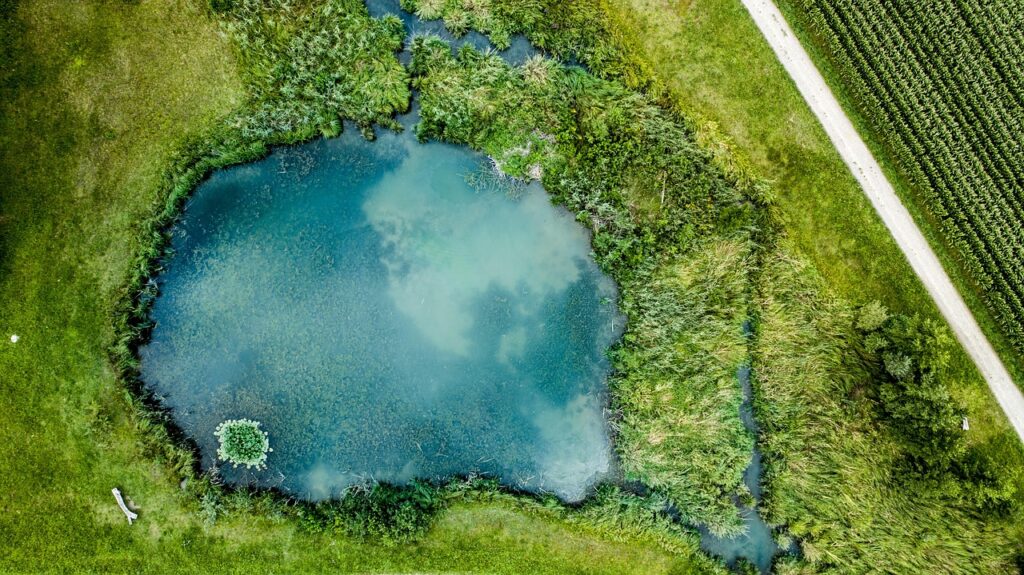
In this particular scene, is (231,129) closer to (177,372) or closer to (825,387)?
(177,372)

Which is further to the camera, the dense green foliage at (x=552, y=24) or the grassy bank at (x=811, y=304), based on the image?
the dense green foliage at (x=552, y=24)

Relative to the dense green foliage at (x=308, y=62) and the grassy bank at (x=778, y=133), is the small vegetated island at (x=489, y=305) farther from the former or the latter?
the grassy bank at (x=778, y=133)

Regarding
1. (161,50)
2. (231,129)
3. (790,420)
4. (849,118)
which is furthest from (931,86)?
(161,50)

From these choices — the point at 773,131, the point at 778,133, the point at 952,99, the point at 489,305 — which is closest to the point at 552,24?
the point at 773,131

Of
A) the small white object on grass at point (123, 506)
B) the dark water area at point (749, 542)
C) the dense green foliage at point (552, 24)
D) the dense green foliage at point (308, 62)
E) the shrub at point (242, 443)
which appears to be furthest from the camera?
the dark water area at point (749, 542)

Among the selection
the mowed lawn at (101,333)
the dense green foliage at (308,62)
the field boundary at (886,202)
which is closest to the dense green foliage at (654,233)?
the dense green foliage at (308,62)

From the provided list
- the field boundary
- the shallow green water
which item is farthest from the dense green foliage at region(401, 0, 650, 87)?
the field boundary
